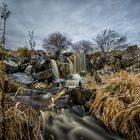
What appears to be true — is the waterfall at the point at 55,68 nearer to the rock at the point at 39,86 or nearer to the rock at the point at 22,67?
the rock at the point at 22,67

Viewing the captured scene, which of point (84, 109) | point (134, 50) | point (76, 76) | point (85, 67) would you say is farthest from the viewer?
point (134, 50)

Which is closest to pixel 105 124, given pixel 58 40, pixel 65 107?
pixel 65 107

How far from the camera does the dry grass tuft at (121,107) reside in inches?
156

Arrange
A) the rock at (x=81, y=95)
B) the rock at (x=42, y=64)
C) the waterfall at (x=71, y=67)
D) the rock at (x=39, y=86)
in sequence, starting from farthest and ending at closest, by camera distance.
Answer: the waterfall at (x=71, y=67) → the rock at (x=42, y=64) → the rock at (x=39, y=86) → the rock at (x=81, y=95)

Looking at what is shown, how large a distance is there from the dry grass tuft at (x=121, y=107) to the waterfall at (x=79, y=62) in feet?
40.9

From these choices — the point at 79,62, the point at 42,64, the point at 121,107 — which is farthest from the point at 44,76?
the point at 121,107

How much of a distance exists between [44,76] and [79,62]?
5.21m

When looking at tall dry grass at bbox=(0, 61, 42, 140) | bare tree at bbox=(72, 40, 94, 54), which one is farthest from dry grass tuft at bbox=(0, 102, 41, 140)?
bare tree at bbox=(72, 40, 94, 54)

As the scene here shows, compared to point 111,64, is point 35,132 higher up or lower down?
lower down

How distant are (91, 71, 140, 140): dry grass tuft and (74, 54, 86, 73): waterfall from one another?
1245cm

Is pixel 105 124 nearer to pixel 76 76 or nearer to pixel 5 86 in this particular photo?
pixel 5 86

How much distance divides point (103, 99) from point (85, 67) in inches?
576

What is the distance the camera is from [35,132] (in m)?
3.02

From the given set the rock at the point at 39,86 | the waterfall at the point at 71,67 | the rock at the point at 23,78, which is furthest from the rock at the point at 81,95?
the waterfall at the point at 71,67
